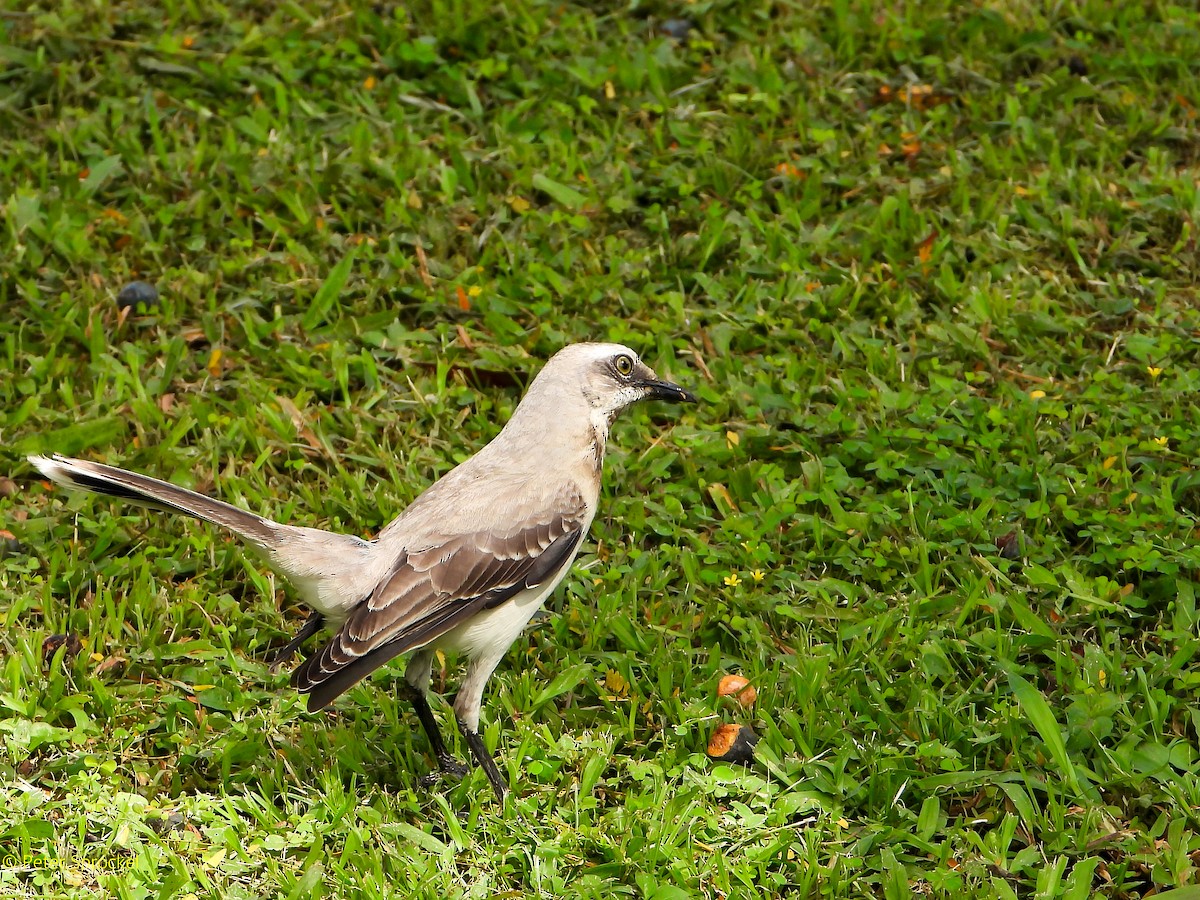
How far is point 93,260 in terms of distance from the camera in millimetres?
7477

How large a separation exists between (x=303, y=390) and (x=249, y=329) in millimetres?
542

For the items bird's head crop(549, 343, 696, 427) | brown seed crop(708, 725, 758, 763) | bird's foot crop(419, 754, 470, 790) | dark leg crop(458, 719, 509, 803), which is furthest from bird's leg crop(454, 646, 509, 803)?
bird's head crop(549, 343, 696, 427)

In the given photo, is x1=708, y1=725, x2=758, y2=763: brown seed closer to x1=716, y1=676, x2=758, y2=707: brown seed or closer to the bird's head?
x1=716, y1=676, x2=758, y2=707: brown seed

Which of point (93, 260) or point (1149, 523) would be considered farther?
point (93, 260)

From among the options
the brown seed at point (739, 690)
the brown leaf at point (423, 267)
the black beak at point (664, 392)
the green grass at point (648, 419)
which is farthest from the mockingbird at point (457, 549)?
the brown leaf at point (423, 267)

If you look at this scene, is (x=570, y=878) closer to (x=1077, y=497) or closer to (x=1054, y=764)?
(x=1054, y=764)

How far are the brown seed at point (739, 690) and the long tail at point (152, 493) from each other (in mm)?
1738

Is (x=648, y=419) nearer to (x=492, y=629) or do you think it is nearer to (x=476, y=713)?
(x=492, y=629)

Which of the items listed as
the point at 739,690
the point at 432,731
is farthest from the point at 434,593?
the point at 739,690

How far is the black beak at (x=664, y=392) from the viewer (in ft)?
18.9

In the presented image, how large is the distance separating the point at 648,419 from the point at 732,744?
2067 millimetres

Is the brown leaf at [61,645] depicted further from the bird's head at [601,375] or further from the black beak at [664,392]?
the black beak at [664,392]

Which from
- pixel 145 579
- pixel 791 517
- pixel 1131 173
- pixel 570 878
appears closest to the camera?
pixel 570 878

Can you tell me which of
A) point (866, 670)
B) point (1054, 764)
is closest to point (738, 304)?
point (866, 670)
